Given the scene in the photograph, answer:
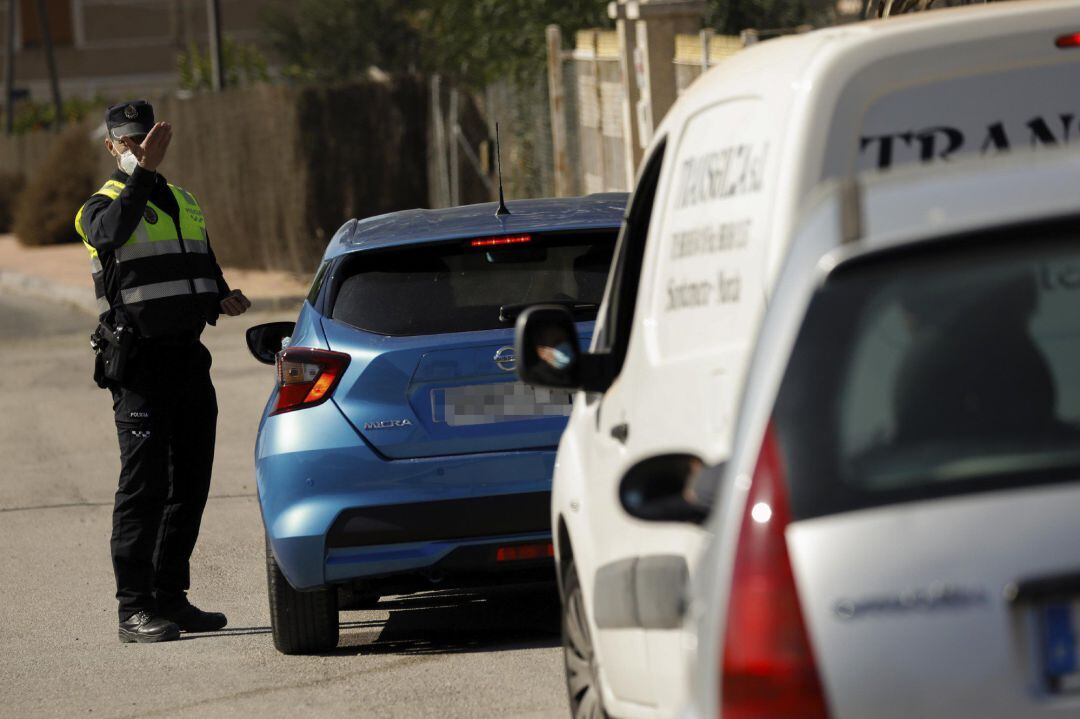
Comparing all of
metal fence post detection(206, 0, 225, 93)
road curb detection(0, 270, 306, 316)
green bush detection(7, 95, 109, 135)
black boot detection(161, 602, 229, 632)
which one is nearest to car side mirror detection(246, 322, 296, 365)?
black boot detection(161, 602, 229, 632)

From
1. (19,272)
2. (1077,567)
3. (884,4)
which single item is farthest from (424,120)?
(1077,567)

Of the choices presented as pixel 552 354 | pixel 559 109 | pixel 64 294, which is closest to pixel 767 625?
pixel 552 354

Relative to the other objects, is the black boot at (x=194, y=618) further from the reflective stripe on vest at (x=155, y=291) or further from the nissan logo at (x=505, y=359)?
the nissan logo at (x=505, y=359)

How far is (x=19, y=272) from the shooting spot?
29156mm

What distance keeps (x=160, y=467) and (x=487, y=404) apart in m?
1.60

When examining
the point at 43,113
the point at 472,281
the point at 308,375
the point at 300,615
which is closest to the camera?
the point at 308,375

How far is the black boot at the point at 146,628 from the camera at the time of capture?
23.2ft

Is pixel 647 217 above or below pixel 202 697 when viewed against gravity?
above

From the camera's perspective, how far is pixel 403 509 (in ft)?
20.3

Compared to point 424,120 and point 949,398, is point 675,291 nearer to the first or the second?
point 949,398

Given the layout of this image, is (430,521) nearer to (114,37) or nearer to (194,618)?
(194,618)

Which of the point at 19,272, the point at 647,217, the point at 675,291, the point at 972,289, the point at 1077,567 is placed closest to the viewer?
the point at 1077,567

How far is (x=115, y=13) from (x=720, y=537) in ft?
238

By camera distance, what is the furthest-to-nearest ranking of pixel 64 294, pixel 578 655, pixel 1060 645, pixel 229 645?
pixel 64 294
pixel 229 645
pixel 578 655
pixel 1060 645
